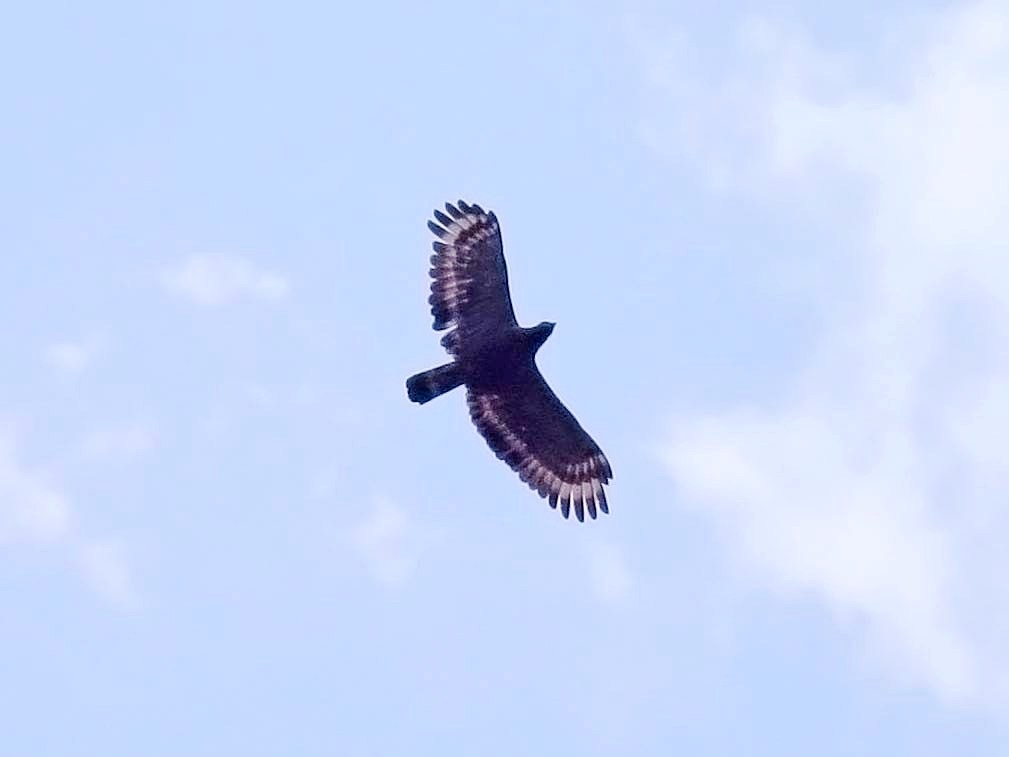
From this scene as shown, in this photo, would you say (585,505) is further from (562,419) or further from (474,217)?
(474,217)

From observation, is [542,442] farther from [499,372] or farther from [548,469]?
[499,372]

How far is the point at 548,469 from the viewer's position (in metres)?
24.8

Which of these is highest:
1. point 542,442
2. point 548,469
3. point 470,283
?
point 470,283

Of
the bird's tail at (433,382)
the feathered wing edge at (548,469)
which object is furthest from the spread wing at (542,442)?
the bird's tail at (433,382)

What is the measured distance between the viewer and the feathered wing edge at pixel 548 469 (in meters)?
24.5

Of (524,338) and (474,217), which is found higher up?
(474,217)

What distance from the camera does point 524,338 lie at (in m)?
24.1

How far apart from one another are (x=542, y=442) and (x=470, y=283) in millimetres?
2625

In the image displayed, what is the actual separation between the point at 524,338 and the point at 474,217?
2.02 metres

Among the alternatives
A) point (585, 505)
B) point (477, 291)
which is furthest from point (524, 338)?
point (585, 505)

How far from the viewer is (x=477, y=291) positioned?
955 inches

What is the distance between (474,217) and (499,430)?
3.17 meters

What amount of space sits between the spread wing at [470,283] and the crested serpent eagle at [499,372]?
1cm

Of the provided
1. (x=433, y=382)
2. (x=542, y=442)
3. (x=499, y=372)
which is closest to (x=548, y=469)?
(x=542, y=442)
